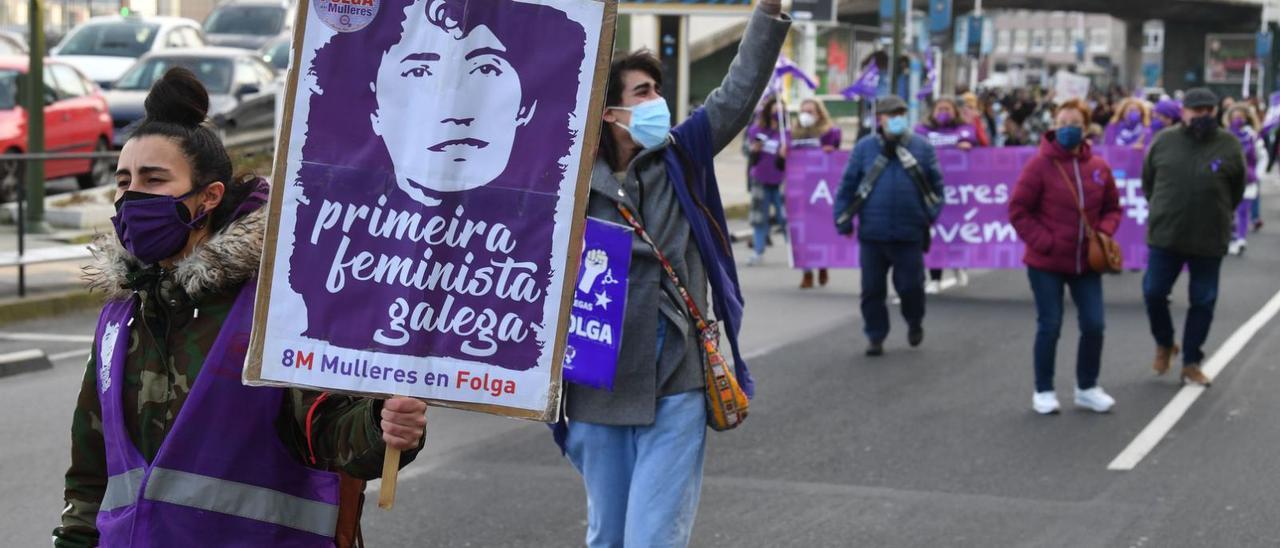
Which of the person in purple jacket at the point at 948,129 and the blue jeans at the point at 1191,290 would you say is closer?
the blue jeans at the point at 1191,290

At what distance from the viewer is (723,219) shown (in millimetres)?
4770

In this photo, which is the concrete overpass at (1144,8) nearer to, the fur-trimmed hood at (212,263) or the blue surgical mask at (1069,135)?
the blue surgical mask at (1069,135)

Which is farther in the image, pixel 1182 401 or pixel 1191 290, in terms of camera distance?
pixel 1191 290

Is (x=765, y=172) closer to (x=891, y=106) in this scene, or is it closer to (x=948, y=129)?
(x=948, y=129)

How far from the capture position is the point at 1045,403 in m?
9.24

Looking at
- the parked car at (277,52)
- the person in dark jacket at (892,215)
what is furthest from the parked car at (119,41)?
the person in dark jacket at (892,215)

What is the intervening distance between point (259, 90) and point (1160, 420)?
15.9m

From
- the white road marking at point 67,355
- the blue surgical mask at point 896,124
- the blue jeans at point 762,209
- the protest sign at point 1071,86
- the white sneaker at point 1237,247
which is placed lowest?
the white road marking at point 67,355

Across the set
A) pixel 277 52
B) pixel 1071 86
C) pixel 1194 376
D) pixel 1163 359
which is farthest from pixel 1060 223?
pixel 277 52

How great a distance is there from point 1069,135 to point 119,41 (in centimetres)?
2180

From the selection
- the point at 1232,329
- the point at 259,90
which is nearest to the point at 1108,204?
the point at 1232,329

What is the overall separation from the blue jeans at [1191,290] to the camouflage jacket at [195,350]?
7834 millimetres

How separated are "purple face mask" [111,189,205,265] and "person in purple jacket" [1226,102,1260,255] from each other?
16676mm

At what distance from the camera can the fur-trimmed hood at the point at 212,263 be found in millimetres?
3047
